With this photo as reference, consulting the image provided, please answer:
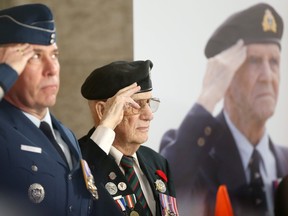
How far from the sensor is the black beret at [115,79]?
1.79 meters

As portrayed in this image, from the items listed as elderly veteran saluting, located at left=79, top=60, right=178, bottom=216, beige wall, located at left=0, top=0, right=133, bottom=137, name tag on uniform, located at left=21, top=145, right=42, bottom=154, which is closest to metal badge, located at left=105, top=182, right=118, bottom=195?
elderly veteran saluting, located at left=79, top=60, right=178, bottom=216

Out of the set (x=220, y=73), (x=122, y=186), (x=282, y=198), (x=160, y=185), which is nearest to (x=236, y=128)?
(x=220, y=73)

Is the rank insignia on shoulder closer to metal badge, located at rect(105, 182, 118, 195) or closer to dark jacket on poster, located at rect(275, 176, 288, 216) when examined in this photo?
metal badge, located at rect(105, 182, 118, 195)

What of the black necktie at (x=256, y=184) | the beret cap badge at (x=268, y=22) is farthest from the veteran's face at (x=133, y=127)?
the beret cap badge at (x=268, y=22)

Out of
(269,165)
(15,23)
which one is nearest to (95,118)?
(15,23)

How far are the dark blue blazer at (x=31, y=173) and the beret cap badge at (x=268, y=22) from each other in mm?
1925

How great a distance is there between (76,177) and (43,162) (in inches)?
4.5

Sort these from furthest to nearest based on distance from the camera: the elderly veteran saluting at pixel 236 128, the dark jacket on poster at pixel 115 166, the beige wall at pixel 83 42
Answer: the elderly veteran saluting at pixel 236 128 < the beige wall at pixel 83 42 < the dark jacket on poster at pixel 115 166

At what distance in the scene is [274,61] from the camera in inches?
124

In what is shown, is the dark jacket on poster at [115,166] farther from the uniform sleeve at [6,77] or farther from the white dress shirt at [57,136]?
the uniform sleeve at [6,77]

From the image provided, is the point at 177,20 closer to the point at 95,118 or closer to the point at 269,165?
the point at 269,165

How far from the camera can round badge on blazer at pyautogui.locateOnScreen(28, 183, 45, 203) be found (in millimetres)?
1365

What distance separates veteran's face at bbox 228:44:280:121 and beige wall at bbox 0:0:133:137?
0.77 m

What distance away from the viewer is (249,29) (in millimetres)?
3084
